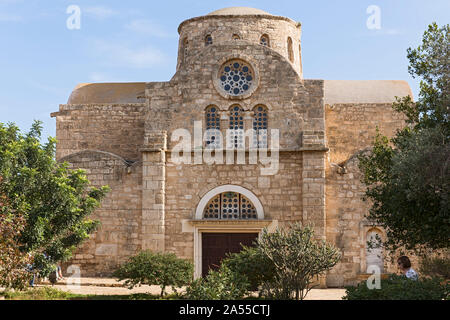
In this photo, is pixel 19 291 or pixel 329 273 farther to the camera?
pixel 329 273

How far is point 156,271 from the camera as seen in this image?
13.9m

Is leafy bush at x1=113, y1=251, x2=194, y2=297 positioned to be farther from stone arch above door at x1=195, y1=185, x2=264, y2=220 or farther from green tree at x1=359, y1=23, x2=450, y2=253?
green tree at x1=359, y1=23, x2=450, y2=253

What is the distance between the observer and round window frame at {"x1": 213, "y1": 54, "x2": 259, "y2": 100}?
17406 millimetres

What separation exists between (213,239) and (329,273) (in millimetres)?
3436

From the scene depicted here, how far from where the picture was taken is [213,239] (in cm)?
1708

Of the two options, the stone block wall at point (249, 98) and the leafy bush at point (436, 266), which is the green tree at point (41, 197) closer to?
the stone block wall at point (249, 98)

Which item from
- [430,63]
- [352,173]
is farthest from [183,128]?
[430,63]

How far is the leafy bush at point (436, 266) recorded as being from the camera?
16062 mm

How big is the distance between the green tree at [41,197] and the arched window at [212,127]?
167 inches

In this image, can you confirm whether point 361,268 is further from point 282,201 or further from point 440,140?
point 440,140

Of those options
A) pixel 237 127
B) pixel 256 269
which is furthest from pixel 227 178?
pixel 256 269

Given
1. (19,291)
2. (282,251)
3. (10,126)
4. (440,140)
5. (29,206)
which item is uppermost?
(10,126)

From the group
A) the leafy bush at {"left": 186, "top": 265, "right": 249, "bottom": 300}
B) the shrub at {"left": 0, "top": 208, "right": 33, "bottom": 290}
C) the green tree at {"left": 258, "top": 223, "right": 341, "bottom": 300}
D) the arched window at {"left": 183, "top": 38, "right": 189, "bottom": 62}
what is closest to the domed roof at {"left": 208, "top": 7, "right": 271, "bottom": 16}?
the arched window at {"left": 183, "top": 38, "right": 189, "bottom": 62}
